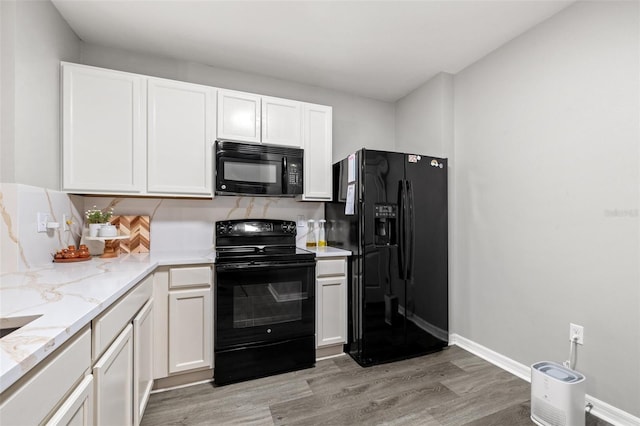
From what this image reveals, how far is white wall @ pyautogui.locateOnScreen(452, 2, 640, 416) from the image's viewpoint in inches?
63.4

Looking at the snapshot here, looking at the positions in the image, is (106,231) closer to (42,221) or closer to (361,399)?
(42,221)

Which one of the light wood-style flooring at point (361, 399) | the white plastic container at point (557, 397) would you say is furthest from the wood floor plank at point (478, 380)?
the white plastic container at point (557, 397)

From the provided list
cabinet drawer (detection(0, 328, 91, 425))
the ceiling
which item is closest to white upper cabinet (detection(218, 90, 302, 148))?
the ceiling

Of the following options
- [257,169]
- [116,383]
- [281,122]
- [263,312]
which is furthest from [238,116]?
[116,383]

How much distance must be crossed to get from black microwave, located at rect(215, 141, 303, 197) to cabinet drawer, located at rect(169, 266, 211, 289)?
629 mm

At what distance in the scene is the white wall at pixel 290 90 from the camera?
7.79 feet

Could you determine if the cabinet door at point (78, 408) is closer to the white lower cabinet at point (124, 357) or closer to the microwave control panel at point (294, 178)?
the white lower cabinet at point (124, 357)

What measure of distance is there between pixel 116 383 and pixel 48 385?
0.57 m

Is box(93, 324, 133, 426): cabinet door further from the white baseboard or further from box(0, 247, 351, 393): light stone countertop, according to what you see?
the white baseboard

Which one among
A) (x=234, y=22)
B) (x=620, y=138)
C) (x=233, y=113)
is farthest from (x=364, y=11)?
(x=620, y=138)

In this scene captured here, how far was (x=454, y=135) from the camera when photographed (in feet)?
8.96

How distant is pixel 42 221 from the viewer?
1.72m

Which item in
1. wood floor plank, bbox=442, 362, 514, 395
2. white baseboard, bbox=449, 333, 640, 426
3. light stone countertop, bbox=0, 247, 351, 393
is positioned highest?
light stone countertop, bbox=0, 247, 351, 393

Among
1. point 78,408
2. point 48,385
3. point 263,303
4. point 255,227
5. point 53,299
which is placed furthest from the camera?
point 255,227
